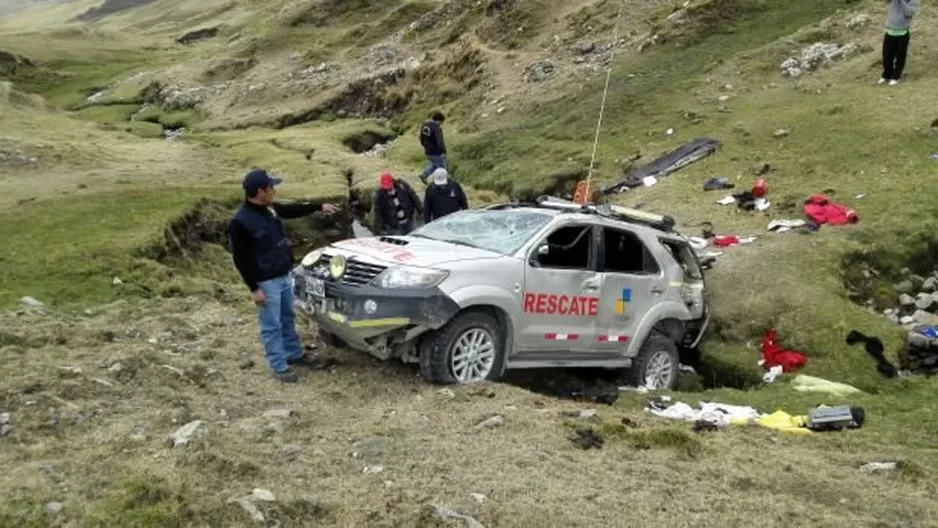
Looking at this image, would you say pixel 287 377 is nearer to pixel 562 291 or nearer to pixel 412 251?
pixel 412 251

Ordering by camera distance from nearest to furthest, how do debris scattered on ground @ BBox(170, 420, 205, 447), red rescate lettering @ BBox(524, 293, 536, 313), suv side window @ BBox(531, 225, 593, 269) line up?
debris scattered on ground @ BBox(170, 420, 205, 447)
red rescate lettering @ BBox(524, 293, 536, 313)
suv side window @ BBox(531, 225, 593, 269)

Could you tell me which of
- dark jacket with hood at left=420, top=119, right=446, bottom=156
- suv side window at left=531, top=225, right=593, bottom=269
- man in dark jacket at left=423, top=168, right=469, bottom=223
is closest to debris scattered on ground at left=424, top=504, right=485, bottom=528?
suv side window at left=531, top=225, right=593, bottom=269

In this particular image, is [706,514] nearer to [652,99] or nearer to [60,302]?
[60,302]

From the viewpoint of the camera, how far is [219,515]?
5.96m

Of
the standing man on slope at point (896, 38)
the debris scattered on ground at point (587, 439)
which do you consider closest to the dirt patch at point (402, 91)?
the standing man on slope at point (896, 38)

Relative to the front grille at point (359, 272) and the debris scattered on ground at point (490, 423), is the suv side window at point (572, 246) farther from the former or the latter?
the debris scattered on ground at point (490, 423)

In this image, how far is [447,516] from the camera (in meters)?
6.15

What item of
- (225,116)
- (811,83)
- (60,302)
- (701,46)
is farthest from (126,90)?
(60,302)

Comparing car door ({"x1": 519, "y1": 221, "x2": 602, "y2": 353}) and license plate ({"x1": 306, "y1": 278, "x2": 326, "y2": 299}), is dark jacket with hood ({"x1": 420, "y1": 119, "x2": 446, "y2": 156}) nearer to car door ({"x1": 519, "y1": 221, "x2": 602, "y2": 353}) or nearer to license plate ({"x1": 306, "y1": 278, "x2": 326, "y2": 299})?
car door ({"x1": 519, "y1": 221, "x2": 602, "y2": 353})

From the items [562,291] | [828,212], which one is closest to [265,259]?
[562,291]

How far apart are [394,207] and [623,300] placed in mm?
5294

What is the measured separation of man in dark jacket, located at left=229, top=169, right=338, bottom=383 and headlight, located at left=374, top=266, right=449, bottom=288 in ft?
3.98

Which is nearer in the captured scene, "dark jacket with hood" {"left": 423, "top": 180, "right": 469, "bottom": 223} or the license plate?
the license plate

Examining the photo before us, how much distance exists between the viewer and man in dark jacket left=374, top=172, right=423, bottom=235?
1526 cm
